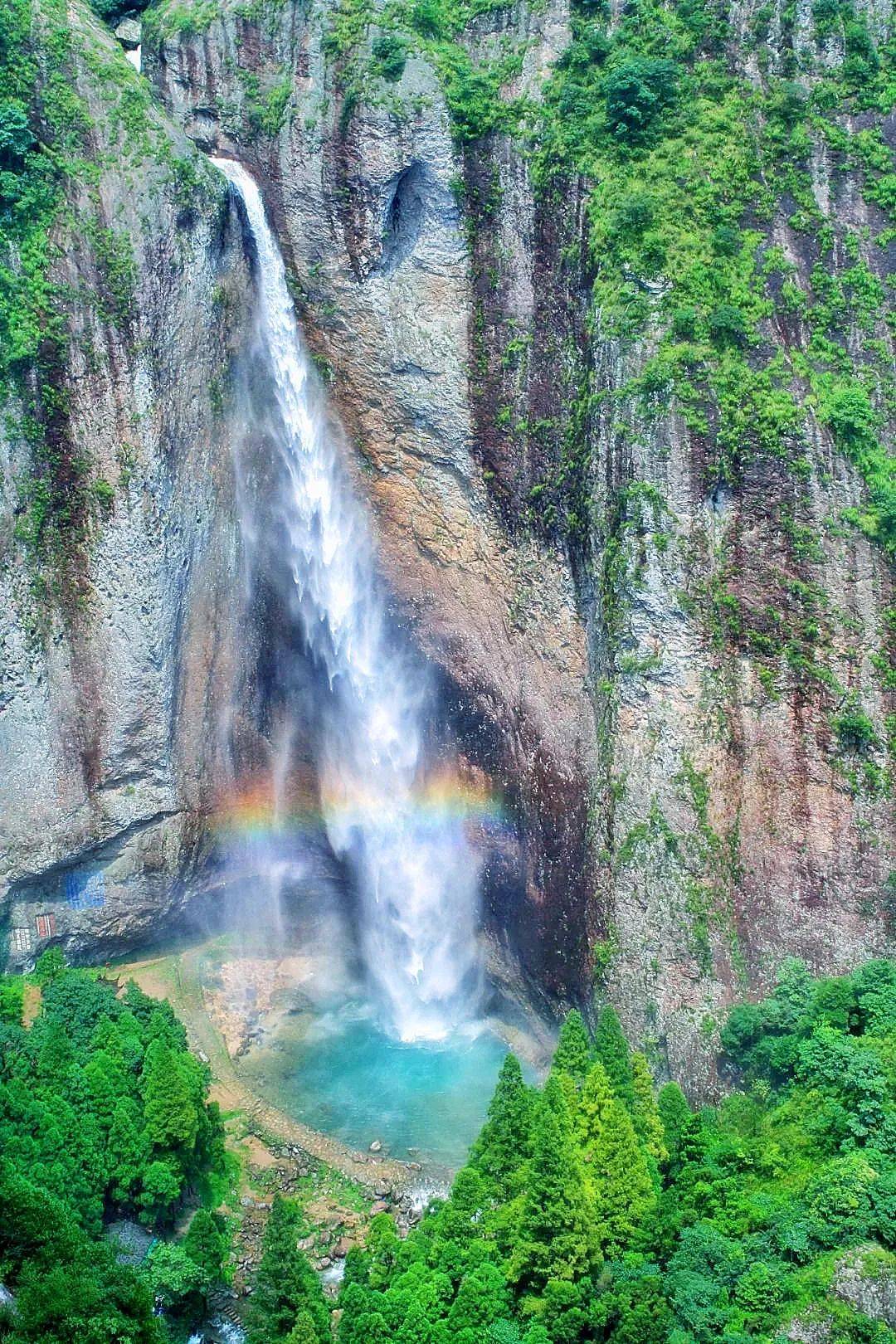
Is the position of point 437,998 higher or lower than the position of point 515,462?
lower

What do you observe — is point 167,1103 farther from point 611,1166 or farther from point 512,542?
point 512,542

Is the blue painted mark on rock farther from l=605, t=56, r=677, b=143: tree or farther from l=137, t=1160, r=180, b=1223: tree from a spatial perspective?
l=605, t=56, r=677, b=143: tree

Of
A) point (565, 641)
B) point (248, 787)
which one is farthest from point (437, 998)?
point (565, 641)

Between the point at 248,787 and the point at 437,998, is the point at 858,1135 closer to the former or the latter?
the point at 437,998

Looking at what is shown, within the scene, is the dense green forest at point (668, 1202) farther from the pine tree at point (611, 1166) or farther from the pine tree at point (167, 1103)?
the pine tree at point (167, 1103)

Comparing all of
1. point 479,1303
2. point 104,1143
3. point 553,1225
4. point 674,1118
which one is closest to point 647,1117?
point 674,1118

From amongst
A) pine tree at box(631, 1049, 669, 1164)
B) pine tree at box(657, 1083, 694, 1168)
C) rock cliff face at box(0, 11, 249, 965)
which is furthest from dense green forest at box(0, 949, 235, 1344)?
pine tree at box(657, 1083, 694, 1168)
